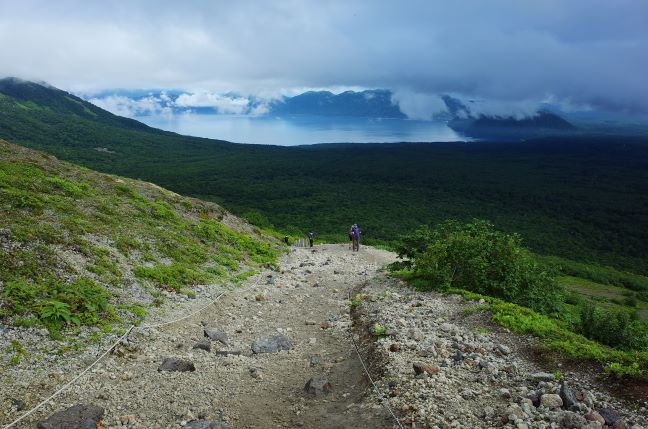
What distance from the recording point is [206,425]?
797 centimetres

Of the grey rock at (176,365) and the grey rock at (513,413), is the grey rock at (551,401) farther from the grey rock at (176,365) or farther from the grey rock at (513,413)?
the grey rock at (176,365)

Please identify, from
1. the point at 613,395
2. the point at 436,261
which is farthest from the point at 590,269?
the point at 613,395

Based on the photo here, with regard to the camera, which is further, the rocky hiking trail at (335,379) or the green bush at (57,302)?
the green bush at (57,302)

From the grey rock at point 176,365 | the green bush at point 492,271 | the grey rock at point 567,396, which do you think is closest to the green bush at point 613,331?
the green bush at point 492,271

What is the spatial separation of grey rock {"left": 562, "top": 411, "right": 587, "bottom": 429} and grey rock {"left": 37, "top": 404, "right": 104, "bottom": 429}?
8.29m

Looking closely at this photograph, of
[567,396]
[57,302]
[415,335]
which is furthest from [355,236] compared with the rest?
[567,396]

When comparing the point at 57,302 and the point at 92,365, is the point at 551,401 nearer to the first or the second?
the point at 92,365

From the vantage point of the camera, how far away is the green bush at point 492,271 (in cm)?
1739

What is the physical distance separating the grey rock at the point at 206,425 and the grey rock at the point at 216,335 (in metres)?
4.31

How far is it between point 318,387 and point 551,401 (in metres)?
4.66

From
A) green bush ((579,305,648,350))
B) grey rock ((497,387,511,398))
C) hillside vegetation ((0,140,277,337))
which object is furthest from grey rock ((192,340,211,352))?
green bush ((579,305,648,350))

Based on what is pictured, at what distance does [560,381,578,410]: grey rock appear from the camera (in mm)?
7609

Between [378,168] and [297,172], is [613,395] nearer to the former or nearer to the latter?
[297,172]

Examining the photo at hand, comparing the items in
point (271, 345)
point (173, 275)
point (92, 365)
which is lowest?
point (271, 345)
